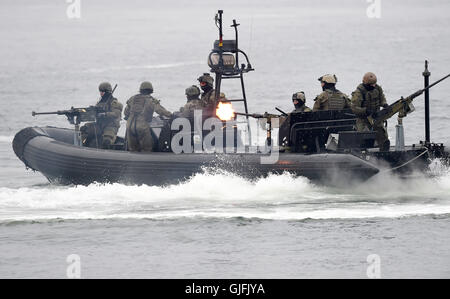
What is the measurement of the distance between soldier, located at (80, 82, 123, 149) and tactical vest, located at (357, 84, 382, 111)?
14.5 ft

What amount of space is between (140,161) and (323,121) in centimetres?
301

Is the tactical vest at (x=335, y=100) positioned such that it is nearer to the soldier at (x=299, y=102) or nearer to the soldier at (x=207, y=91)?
the soldier at (x=299, y=102)

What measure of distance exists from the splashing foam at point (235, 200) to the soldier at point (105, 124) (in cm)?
154

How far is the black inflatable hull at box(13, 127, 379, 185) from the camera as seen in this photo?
1725 centimetres

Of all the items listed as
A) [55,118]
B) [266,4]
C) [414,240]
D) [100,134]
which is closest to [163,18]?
[266,4]

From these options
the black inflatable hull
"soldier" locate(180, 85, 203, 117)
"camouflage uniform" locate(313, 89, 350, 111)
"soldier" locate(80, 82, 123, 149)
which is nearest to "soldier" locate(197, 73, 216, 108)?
"soldier" locate(180, 85, 203, 117)

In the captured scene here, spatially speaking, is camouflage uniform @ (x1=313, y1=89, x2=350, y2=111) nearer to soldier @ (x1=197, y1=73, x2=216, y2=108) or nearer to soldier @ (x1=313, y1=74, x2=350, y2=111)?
soldier @ (x1=313, y1=74, x2=350, y2=111)

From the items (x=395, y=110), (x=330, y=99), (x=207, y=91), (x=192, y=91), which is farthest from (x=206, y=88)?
(x=395, y=110)

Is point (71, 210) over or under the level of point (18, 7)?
under

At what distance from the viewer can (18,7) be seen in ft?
350

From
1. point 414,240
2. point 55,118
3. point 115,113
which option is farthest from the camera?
point 55,118

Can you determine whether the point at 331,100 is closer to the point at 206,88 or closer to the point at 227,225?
the point at 206,88
